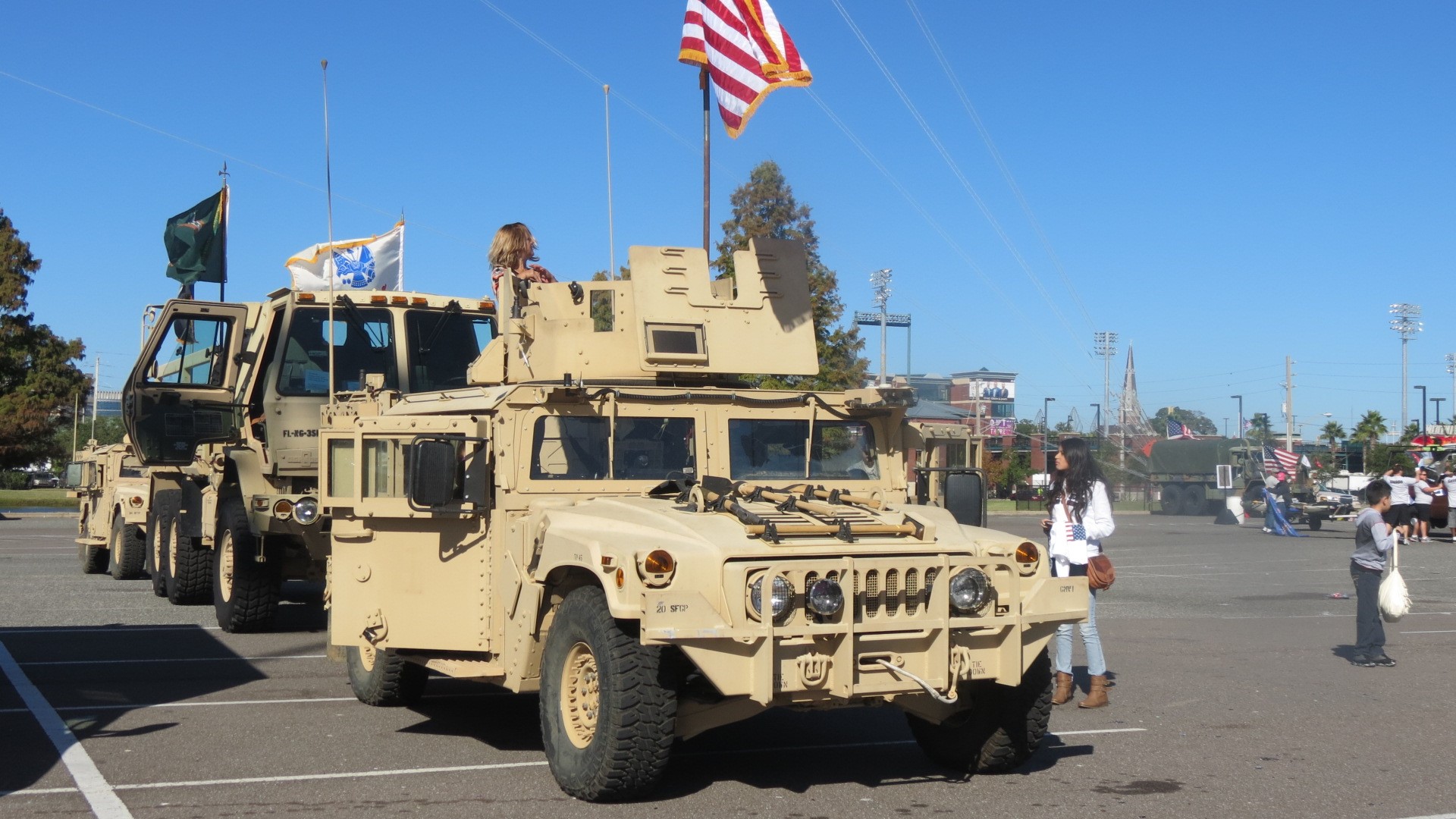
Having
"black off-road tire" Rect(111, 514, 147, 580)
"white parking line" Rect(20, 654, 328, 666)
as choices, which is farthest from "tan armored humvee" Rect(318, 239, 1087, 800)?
"black off-road tire" Rect(111, 514, 147, 580)

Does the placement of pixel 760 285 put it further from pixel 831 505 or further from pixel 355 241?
pixel 355 241

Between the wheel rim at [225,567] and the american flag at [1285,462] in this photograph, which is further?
the american flag at [1285,462]

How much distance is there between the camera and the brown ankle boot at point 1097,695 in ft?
30.5

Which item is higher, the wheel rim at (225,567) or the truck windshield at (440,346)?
the truck windshield at (440,346)

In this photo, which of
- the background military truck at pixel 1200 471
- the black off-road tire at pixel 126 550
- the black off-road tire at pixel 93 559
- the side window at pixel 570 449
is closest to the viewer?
the side window at pixel 570 449

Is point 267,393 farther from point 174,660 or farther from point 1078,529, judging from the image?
point 1078,529

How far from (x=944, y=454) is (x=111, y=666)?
20.5 feet

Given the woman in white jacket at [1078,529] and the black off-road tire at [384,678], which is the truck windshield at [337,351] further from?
the woman in white jacket at [1078,529]

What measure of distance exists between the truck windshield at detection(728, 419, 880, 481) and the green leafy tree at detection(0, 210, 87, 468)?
38724mm

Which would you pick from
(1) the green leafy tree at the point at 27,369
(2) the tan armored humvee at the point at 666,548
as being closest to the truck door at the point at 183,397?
(2) the tan armored humvee at the point at 666,548

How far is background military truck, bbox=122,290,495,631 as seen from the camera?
42.1 feet

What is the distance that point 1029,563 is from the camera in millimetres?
6750

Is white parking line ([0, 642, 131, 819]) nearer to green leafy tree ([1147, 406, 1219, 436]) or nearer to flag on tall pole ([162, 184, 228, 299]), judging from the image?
flag on tall pole ([162, 184, 228, 299])

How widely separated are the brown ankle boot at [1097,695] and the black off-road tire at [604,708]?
12.8 ft
